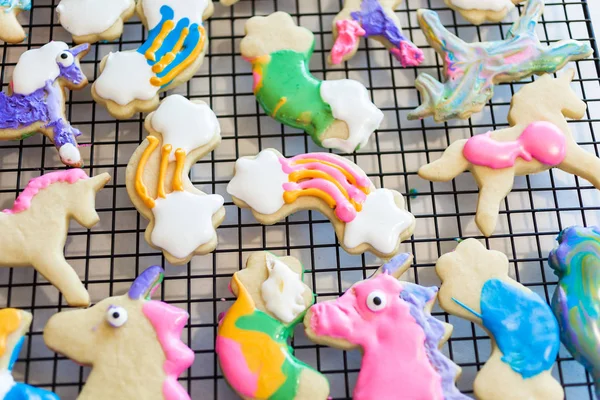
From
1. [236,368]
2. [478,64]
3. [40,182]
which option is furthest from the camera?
[478,64]

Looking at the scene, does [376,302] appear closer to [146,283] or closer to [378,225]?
[378,225]

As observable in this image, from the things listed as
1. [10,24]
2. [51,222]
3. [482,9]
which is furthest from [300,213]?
[10,24]

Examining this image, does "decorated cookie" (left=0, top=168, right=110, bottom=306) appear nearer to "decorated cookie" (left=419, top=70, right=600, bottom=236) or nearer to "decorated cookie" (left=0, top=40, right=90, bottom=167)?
"decorated cookie" (left=0, top=40, right=90, bottom=167)

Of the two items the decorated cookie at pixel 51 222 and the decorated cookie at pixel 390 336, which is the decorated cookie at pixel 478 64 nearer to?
the decorated cookie at pixel 390 336

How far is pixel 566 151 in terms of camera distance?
117 cm

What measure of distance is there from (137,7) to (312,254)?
57 cm

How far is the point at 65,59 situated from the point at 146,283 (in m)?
0.44

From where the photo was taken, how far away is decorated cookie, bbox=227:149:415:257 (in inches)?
44.1

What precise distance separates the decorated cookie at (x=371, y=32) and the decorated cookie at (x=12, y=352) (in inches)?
27.2

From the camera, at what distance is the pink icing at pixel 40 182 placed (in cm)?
111

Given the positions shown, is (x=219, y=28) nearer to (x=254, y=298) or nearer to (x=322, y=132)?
(x=322, y=132)

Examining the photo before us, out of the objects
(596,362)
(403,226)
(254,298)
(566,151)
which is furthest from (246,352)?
(566,151)

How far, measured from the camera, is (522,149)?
1164mm

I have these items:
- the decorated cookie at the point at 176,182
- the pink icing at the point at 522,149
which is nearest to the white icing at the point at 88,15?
the decorated cookie at the point at 176,182
